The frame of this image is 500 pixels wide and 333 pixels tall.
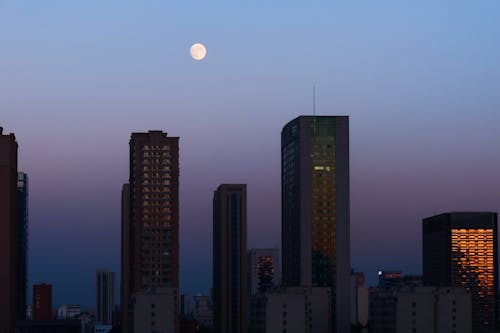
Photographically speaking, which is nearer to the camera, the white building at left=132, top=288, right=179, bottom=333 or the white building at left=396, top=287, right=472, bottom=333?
the white building at left=132, top=288, right=179, bottom=333

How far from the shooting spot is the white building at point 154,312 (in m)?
170

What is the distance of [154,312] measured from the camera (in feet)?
563

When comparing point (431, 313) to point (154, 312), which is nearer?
point (154, 312)

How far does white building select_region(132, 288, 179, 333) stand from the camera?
170500 mm

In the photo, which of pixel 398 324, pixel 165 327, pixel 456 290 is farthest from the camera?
pixel 456 290

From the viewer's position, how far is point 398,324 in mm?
181625

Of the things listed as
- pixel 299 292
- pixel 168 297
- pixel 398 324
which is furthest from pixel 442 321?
pixel 168 297

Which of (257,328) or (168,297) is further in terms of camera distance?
(257,328)

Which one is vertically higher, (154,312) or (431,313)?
(154,312)

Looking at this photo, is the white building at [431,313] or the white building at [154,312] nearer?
the white building at [154,312]

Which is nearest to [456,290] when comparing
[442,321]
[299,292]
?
[442,321]

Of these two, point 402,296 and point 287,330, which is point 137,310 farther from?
point 402,296

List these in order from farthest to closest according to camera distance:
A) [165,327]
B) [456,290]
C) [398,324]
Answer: [456,290]
[398,324]
[165,327]

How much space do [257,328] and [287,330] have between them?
39.7ft
